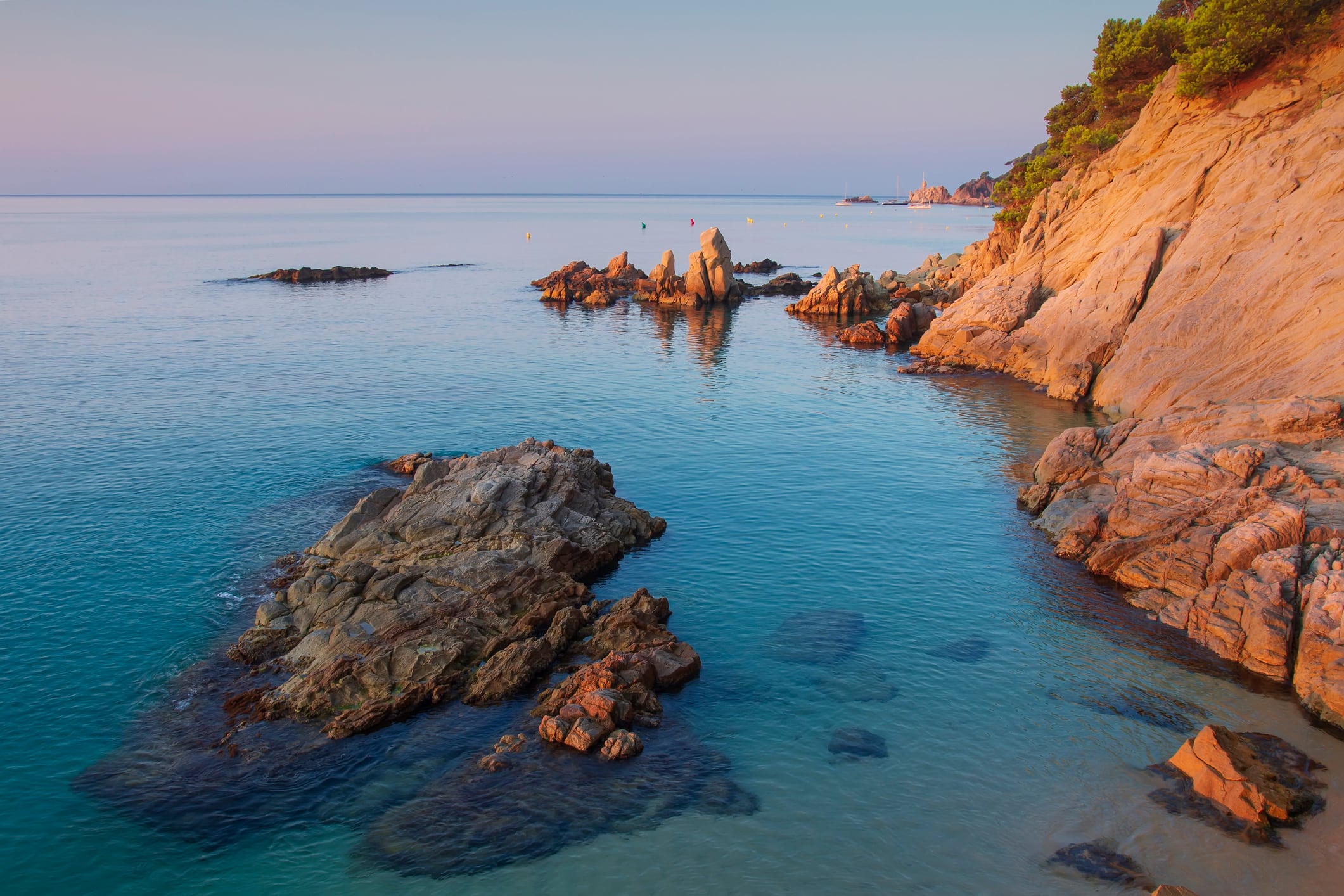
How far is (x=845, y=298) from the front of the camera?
4254 inches

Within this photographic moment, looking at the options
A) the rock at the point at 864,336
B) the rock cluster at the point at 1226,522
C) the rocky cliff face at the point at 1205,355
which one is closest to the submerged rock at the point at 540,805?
the rock cluster at the point at 1226,522

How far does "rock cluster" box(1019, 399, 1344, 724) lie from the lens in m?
28.3

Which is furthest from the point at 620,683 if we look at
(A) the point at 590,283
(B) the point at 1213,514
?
(A) the point at 590,283

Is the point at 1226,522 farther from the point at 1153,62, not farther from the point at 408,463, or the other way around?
the point at 1153,62

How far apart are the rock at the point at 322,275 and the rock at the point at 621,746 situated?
121974 mm

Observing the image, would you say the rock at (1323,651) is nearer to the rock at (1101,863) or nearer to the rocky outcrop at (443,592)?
the rock at (1101,863)

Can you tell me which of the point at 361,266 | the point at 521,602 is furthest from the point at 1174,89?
the point at 361,266

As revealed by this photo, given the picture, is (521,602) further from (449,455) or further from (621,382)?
(621,382)

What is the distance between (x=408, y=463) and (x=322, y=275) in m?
98.7

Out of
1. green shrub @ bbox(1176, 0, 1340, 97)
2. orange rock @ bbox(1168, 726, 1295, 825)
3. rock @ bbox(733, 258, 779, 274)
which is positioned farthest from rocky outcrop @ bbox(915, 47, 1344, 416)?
rock @ bbox(733, 258, 779, 274)

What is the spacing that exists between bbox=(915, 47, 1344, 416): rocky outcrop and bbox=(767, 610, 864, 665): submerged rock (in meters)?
26.9

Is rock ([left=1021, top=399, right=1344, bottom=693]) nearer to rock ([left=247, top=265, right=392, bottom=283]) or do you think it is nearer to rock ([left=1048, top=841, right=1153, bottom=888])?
rock ([left=1048, top=841, right=1153, bottom=888])

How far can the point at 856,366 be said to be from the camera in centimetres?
7875

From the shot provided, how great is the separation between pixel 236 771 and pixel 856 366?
64.5 meters
